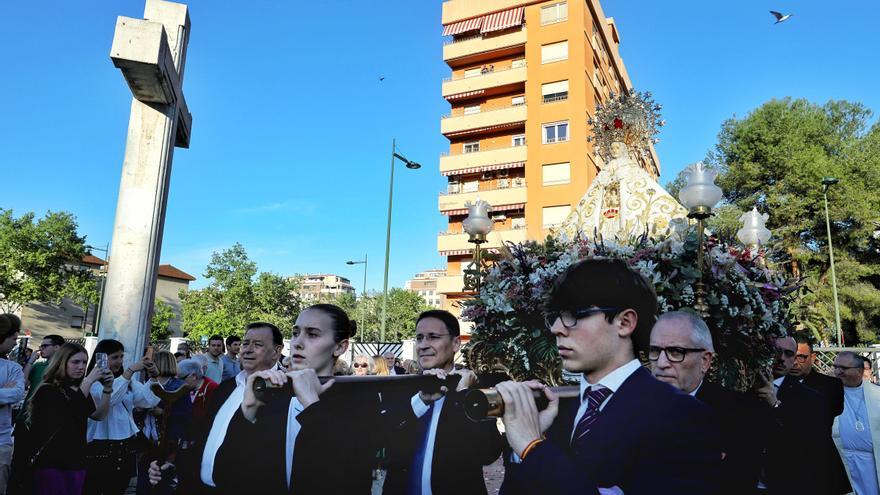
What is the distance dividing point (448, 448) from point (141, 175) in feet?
18.4

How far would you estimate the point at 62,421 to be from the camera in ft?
16.2

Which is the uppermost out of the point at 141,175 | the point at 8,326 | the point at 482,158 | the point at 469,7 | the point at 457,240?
the point at 469,7

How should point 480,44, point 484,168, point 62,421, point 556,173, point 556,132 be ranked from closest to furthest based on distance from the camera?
point 62,421 → point 556,173 → point 556,132 → point 484,168 → point 480,44

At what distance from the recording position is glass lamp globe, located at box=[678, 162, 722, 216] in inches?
203

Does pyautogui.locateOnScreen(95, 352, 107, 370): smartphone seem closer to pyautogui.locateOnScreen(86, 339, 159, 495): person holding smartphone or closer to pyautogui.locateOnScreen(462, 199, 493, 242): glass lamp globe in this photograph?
pyautogui.locateOnScreen(86, 339, 159, 495): person holding smartphone

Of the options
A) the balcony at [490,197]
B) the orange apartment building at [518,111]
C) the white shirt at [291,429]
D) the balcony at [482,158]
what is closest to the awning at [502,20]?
the orange apartment building at [518,111]

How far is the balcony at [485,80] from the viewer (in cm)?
3659

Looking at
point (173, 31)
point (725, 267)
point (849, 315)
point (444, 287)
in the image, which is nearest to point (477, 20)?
point (444, 287)

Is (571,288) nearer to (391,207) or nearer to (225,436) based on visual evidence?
(225,436)

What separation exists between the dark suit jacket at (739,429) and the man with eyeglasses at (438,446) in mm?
1205

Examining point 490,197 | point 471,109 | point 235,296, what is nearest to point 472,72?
point 471,109

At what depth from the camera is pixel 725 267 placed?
13.9ft

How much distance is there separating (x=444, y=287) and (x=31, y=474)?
31805mm

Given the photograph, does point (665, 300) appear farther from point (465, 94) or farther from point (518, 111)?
point (465, 94)
